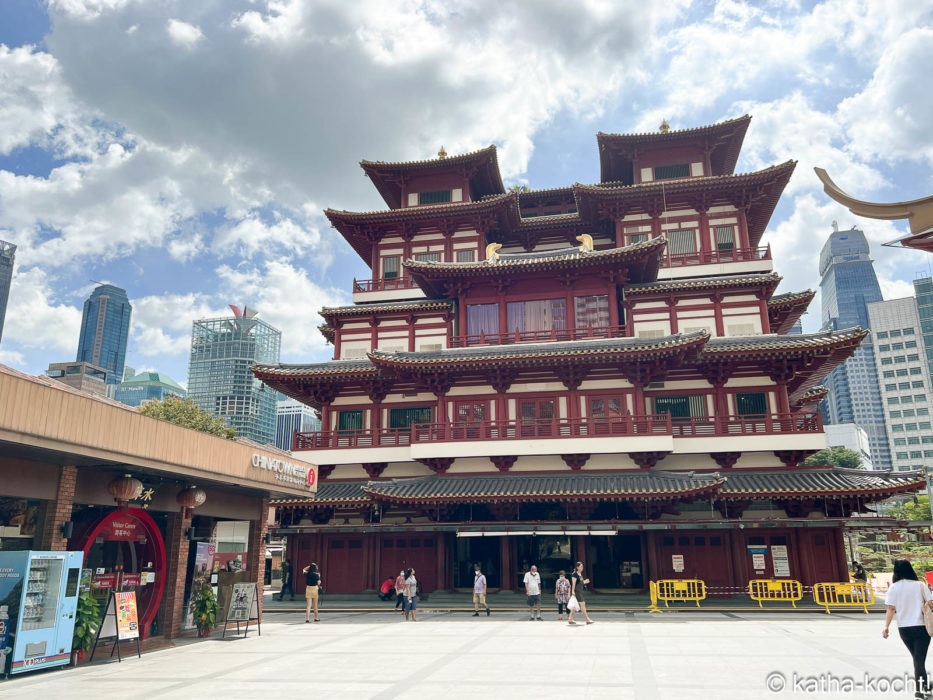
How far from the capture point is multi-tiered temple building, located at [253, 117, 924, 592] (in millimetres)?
27094

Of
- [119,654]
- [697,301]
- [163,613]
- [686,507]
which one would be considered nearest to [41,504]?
[119,654]

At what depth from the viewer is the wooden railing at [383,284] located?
3678 centimetres

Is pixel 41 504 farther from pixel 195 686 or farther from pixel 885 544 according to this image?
pixel 885 544

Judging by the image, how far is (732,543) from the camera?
27438 millimetres

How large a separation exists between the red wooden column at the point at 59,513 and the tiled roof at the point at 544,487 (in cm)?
1438

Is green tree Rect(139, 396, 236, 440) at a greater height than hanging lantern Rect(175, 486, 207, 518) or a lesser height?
greater

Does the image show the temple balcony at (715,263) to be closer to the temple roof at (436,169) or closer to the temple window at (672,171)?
the temple window at (672,171)

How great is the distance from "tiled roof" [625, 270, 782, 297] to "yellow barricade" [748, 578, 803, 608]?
13531mm

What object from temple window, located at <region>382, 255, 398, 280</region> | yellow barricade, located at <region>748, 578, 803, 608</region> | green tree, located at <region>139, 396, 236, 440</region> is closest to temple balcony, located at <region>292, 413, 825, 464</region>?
yellow barricade, located at <region>748, 578, 803, 608</region>

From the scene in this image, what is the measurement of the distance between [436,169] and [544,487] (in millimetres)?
20788

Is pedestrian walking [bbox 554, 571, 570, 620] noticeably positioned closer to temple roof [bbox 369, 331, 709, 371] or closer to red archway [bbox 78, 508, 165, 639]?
temple roof [bbox 369, 331, 709, 371]

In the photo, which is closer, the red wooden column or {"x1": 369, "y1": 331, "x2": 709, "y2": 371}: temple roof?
the red wooden column

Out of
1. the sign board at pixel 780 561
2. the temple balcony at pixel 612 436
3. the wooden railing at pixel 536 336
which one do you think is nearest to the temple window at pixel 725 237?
the wooden railing at pixel 536 336

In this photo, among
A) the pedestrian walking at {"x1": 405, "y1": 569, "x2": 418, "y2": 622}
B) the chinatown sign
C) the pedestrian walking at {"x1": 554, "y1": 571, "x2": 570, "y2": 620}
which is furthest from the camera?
the pedestrian walking at {"x1": 405, "y1": 569, "x2": 418, "y2": 622}
